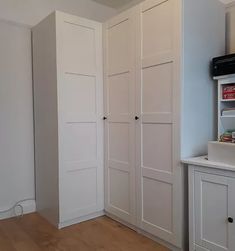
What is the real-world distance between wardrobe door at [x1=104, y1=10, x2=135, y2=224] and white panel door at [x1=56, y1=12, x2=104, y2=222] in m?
0.10

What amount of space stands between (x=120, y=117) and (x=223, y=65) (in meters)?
1.01

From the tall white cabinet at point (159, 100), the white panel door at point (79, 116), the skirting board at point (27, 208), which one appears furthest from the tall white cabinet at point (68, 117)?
the tall white cabinet at point (159, 100)

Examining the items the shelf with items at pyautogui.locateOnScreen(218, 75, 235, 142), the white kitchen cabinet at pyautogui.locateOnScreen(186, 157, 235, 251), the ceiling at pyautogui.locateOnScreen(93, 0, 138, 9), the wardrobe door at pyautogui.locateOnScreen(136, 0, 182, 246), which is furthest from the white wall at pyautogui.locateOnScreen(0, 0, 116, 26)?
the white kitchen cabinet at pyautogui.locateOnScreen(186, 157, 235, 251)

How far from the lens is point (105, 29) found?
2.63 m

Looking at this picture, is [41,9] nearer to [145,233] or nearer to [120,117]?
[120,117]

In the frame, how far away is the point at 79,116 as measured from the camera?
8.29 ft

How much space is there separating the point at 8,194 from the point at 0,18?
5.91 feet

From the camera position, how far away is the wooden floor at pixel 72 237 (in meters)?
2.09

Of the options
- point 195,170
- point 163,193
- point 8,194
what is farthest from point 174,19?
point 8,194

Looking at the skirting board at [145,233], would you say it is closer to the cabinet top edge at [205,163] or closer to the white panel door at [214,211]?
the white panel door at [214,211]

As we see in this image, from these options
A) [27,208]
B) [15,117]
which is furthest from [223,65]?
[27,208]

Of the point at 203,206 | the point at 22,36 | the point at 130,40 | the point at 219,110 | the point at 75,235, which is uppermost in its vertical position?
the point at 22,36

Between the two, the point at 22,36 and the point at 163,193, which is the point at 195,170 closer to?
the point at 163,193

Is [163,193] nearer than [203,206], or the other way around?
[203,206]
